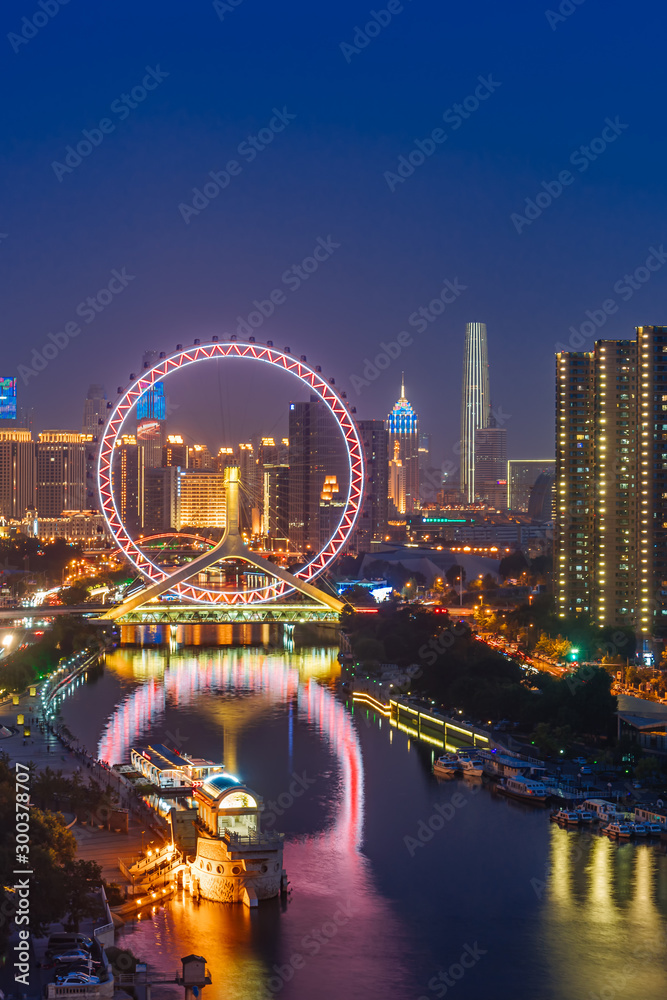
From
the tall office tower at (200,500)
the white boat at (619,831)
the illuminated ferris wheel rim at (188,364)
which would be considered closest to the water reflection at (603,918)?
the white boat at (619,831)

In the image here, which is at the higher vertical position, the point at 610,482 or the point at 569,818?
the point at 610,482

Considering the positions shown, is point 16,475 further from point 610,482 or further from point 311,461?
point 610,482

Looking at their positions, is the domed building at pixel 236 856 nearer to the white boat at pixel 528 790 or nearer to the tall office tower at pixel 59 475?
the white boat at pixel 528 790

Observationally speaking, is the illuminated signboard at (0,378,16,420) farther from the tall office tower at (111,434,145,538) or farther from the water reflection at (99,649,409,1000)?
the water reflection at (99,649,409,1000)

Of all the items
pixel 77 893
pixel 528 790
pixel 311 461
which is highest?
pixel 311 461

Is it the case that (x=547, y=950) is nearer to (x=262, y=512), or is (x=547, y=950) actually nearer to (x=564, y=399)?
(x=564, y=399)

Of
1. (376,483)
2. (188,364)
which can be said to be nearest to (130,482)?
(376,483)
